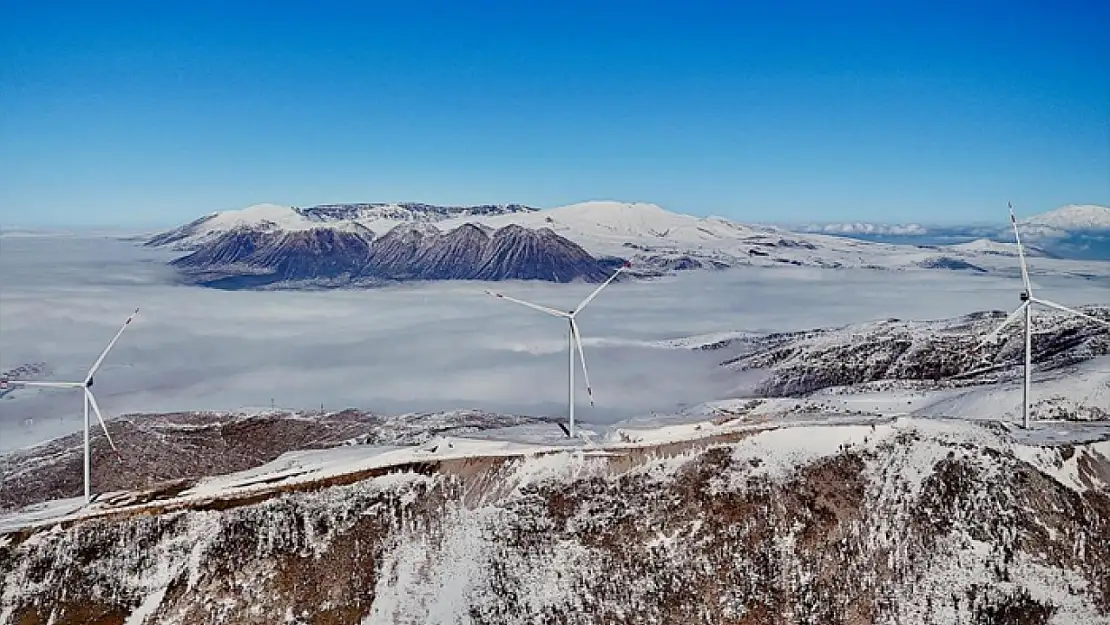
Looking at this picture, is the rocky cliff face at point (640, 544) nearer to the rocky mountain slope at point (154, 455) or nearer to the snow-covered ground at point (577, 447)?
the snow-covered ground at point (577, 447)

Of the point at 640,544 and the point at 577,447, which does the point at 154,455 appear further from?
the point at 640,544

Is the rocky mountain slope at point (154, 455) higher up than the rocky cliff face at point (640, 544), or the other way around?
the rocky cliff face at point (640, 544)

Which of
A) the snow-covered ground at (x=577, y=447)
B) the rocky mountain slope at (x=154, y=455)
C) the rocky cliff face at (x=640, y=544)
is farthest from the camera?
the rocky mountain slope at (x=154, y=455)

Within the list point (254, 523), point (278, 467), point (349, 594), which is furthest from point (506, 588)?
point (278, 467)

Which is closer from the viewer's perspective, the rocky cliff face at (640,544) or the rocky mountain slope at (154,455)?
the rocky cliff face at (640,544)

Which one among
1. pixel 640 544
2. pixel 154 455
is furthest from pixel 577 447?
pixel 154 455

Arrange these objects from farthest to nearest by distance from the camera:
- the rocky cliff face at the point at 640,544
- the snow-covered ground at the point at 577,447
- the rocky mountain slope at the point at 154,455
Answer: the rocky mountain slope at the point at 154,455
the snow-covered ground at the point at 577,447
the rocky cliff face at the point at 640,544

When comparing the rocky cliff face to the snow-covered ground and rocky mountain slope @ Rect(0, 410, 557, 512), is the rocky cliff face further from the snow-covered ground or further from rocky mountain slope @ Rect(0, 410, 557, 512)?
rocky mountain slope @ Rect(0, 410, 557, 512)

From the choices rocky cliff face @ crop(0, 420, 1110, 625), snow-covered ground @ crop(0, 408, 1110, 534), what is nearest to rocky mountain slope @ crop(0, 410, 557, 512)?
snow-covered ground @ crop(0, 408, 1110, 534)

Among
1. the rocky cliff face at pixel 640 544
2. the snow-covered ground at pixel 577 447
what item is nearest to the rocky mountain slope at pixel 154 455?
the snow-covered ground at pixel 577 447
